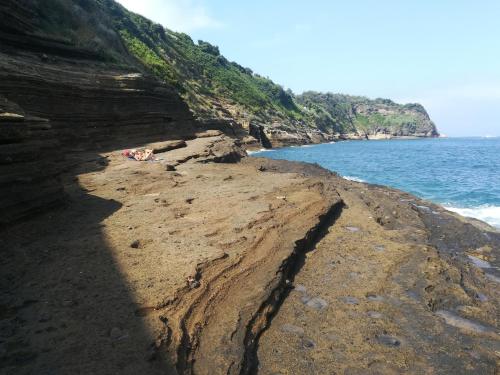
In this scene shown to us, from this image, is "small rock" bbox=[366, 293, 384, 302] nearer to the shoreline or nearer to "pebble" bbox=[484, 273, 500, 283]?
the shoreline

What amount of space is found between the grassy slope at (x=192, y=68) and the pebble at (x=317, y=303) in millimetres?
21262

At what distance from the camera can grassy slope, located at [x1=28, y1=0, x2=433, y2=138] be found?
2908 cm

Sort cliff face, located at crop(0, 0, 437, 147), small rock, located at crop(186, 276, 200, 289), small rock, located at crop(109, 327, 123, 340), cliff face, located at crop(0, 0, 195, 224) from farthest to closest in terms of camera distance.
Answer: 1. cliff face, located at crop(0, 0, 437, 147)
2. cliff face, located at crop(0, 0, 195, 224)
3. small rock, located at crop(186, 276, 200, 289)
4. small rock, located at crop(109, 327, 123, 340)

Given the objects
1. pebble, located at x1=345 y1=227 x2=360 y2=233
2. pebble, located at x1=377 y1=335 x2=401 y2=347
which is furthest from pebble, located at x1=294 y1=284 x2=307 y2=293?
pebble, located at x1=345 y1=227 x2=360 y2=233

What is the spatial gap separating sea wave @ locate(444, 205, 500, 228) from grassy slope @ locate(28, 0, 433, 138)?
21434 mm

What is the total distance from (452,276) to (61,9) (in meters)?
30.9

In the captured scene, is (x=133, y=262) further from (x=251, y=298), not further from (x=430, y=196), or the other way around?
(x=430, y=196)

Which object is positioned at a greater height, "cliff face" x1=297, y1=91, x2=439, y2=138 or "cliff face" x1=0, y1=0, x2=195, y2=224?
"cliff face" x1=0, y1=0, x2=195, y2=224

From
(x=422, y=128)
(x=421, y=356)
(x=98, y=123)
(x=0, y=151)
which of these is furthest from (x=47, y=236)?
(x=422, y=128)

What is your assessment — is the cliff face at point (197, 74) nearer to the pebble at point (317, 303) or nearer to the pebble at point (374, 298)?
the pebble at point (317, 303)

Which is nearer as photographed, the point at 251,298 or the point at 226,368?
the point at 226,368

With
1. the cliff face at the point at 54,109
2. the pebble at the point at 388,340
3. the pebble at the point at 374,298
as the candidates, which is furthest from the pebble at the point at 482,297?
the cliff face at the point at 54,109

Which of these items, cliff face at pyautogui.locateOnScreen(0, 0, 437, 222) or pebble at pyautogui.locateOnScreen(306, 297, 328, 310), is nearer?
pebble at pyautogui.locateOnScreen(306, 297, 328, 310)

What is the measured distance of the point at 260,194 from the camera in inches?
438
